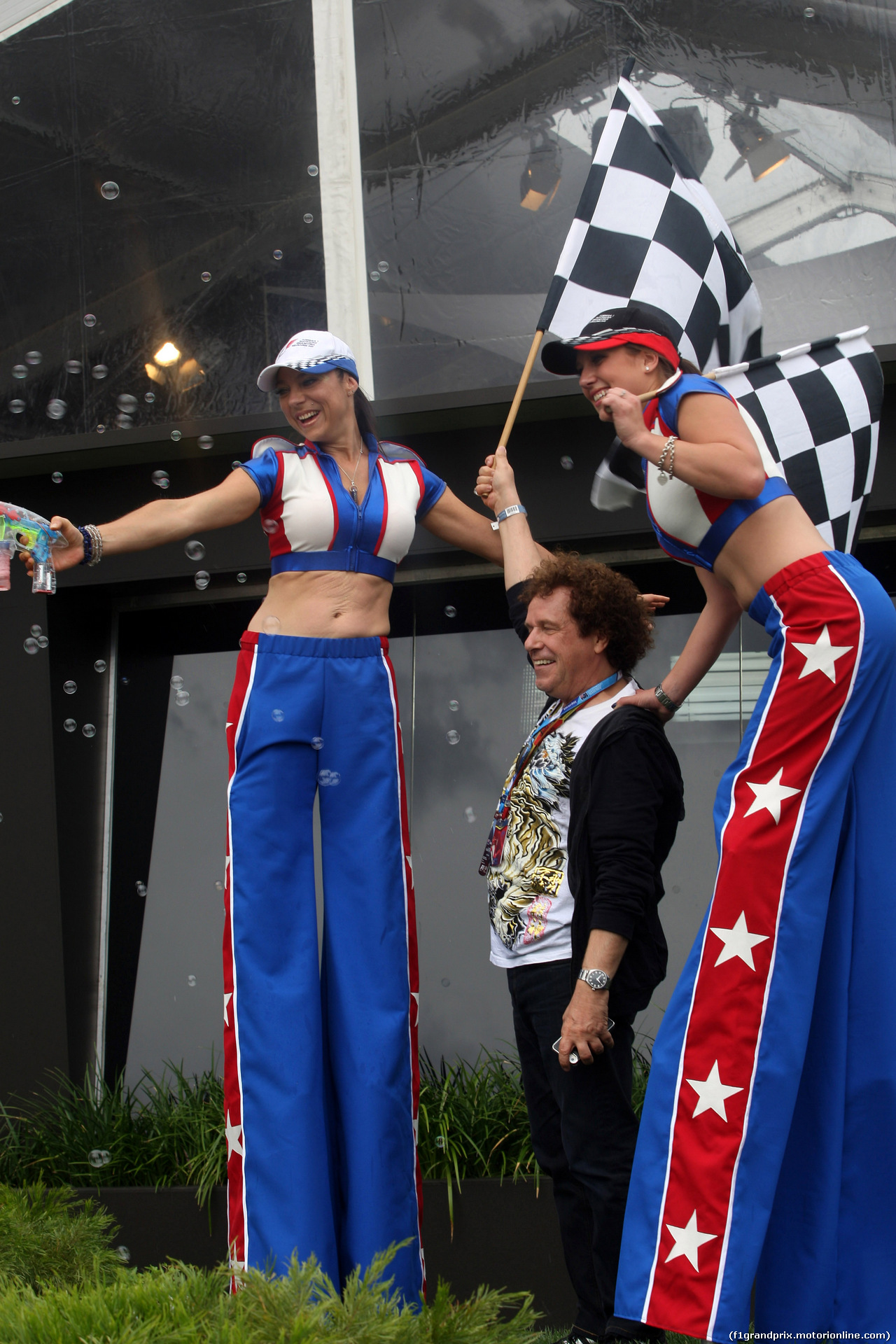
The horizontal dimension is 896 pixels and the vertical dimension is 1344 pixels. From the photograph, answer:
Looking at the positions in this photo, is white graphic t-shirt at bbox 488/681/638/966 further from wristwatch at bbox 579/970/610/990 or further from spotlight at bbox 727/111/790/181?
spotlight at bbox 727/111/790/181

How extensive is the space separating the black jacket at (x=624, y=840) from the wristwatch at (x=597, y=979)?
80 millimetres

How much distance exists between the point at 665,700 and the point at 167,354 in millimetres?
3110

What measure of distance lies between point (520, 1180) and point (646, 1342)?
1357 millimetres

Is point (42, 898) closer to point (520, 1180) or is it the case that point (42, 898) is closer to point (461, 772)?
point (461, 772)

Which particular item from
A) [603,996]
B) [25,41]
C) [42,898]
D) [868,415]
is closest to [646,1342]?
[603,996]

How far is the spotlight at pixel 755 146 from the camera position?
448cm

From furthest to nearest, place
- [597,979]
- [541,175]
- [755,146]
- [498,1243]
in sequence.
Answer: [541,175]
[755,146]
[498,1243]
[597,979]

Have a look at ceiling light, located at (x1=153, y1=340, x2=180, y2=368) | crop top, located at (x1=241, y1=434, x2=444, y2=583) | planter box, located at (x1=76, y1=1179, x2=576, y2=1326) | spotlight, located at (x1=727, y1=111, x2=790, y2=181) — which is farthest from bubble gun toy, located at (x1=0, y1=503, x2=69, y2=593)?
spotlight, located at (x1=727, y1=111, x2=790, y2=181)

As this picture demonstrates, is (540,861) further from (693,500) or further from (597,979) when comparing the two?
(693,500)

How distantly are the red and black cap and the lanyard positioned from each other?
2.24 ft

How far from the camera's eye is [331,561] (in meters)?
2.87

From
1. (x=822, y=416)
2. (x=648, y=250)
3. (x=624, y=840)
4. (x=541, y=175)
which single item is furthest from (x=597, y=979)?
(x=541, y=175)

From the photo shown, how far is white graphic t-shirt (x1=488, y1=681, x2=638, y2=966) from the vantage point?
2.55 metres

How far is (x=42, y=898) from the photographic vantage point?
185 inches
